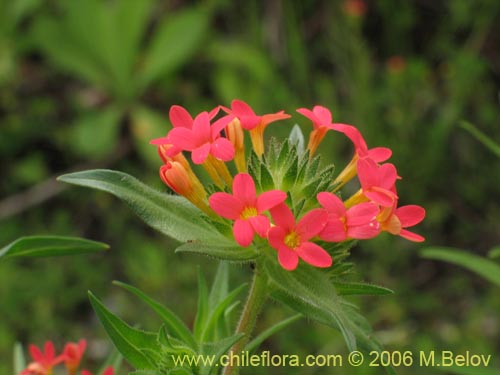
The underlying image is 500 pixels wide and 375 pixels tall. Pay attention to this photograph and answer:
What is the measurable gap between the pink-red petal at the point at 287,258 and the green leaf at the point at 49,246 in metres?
0.31

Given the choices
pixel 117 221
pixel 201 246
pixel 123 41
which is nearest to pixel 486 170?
pixel 117 221

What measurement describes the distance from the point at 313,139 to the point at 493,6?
3297 mm

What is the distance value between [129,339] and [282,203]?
0.34 meters

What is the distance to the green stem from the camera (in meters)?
1.15

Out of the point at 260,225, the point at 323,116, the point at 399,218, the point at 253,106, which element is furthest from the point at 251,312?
the point at 253,106

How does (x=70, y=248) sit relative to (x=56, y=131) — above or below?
above

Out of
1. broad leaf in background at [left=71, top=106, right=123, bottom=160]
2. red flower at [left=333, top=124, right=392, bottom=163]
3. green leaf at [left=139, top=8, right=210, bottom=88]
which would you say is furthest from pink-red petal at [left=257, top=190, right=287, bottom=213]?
green leaf at [left=139, top=8, right=210, bottom=88]

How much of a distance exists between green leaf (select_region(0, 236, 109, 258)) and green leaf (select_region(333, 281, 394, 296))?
0.41m

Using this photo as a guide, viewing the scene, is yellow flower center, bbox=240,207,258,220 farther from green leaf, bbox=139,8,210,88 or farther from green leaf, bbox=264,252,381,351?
green leaf, bbox=139,8,210,88

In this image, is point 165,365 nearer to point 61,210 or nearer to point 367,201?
point 367,201

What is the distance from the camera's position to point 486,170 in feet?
13.0

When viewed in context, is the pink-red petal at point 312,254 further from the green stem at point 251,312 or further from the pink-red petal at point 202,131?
the pink-red petal at point 202,131

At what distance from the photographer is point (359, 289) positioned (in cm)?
115

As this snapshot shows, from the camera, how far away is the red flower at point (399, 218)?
1.14 metres
